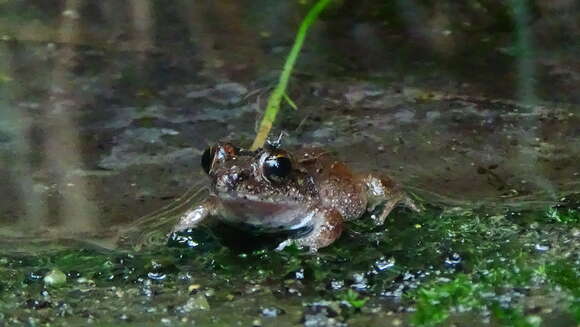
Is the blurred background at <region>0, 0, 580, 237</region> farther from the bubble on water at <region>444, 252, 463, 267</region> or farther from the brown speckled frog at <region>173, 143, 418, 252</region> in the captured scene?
the bubble on water at <region>444, 252, 463, 267</region>

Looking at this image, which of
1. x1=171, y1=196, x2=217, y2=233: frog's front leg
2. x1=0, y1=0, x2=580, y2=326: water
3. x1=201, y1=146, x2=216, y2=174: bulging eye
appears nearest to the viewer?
x1=0, y1=0, x2=580, y2=326: water

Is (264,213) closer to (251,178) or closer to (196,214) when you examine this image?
(251,178)

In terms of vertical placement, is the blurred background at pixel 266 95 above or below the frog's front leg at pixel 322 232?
above

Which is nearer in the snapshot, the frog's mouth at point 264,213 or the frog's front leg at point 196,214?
the frog's mouth at point 264,213

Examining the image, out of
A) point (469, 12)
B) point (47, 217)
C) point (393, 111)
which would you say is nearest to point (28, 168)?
point (47, 217)

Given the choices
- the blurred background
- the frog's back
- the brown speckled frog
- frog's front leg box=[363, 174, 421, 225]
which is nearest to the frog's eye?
the brown speckled frog

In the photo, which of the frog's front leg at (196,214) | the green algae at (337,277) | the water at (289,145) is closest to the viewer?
the green algae at (337,277)

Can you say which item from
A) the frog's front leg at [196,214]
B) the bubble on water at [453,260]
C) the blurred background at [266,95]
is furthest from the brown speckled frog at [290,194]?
the bubble on water at [453,260]

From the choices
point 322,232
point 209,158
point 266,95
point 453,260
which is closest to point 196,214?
point 209,158

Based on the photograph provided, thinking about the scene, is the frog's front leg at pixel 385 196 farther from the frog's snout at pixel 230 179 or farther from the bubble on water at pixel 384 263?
the frog's snout at pixel 230 179
